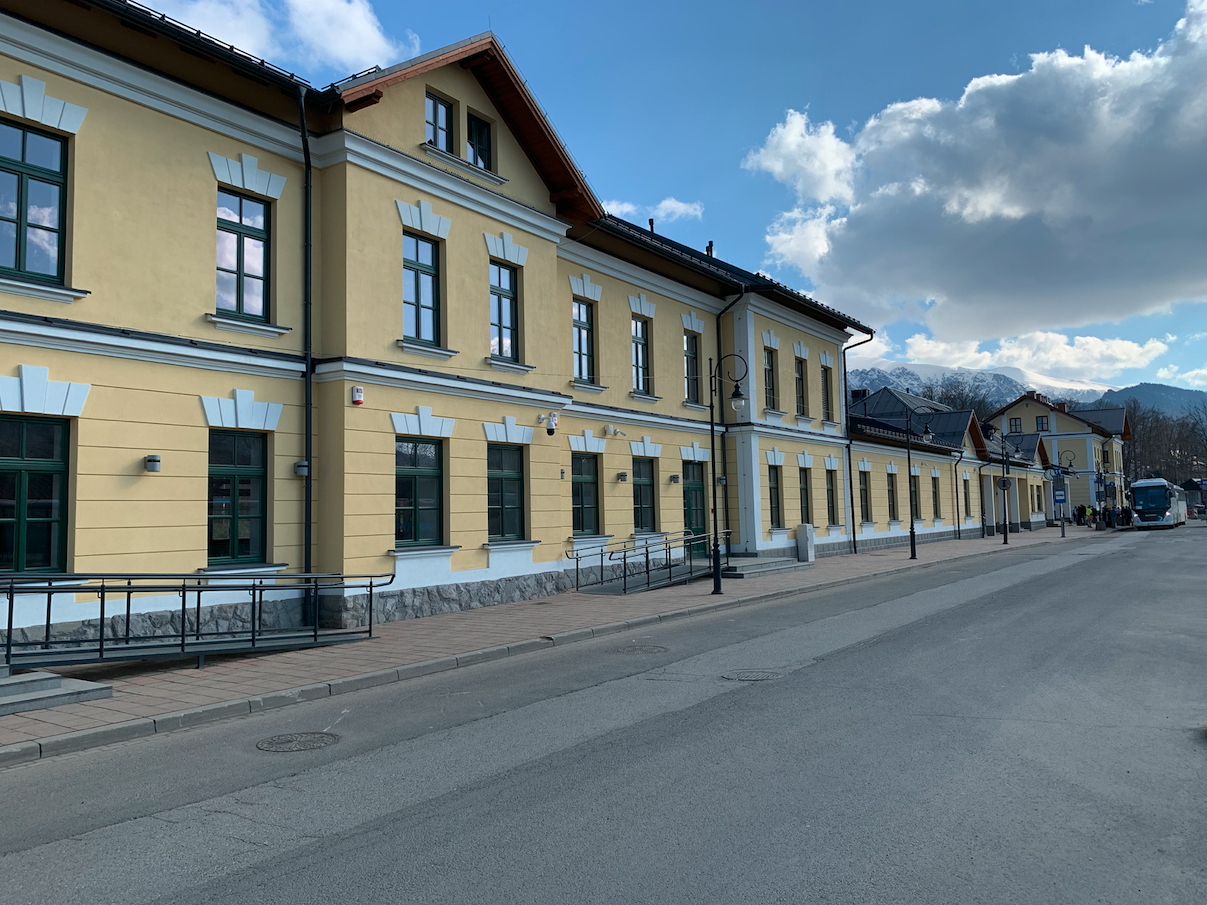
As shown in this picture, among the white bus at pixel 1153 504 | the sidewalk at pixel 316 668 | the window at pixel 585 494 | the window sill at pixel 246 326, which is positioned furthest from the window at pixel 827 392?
the white bus at pixel 1153 504

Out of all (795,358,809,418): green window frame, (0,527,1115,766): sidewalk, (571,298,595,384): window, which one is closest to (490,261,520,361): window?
(571,298,595,384): window

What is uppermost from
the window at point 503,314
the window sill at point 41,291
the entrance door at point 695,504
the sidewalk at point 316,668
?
the window at point 503,314

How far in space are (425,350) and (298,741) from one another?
8930mm

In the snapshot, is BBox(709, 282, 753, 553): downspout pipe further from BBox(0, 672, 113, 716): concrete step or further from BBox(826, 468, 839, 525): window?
BBox(0, 672, 113, 716): concrete step

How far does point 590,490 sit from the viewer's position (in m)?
20.1

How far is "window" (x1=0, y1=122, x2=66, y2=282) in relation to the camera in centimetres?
1037

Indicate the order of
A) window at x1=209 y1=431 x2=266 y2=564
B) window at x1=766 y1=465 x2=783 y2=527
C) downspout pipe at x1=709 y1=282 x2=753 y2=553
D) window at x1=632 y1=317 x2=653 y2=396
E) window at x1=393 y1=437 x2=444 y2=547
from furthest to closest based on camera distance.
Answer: window at x1=766 y1=465 x2=783 y2=527 < downspout pipe at x1=709 y1=282 x2=753 y2=553 < window at x1=632 y1=317 x2=653 y2=396 < window at x1=393 y1=437 x2=444 y2=547 < window at x1=209 y1=431 x2=266 y2=564

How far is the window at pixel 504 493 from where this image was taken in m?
16.4

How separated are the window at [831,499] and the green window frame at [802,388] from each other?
9.05 feet

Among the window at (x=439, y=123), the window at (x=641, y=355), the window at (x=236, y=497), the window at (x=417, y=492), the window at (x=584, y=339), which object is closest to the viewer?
the window at (x=236, y=497)

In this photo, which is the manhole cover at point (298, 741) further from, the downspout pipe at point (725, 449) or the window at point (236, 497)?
the downspout pipe at point (725, 449)

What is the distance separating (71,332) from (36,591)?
3.55m

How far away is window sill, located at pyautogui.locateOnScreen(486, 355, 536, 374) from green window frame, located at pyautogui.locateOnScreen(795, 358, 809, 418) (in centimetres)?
1451

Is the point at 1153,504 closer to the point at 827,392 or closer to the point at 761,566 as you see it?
the point at 827,392
